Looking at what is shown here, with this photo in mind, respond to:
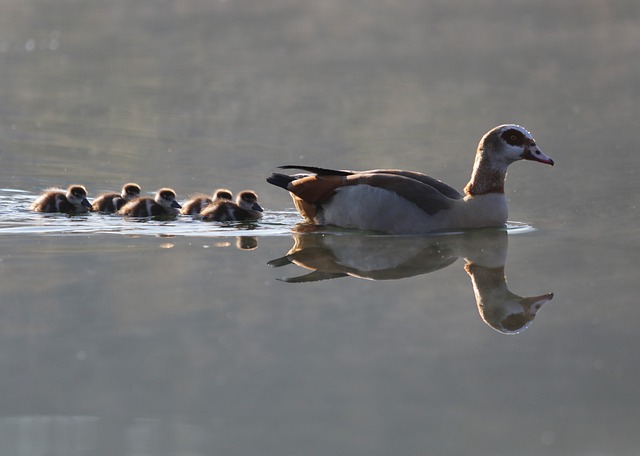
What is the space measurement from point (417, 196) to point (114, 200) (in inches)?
126

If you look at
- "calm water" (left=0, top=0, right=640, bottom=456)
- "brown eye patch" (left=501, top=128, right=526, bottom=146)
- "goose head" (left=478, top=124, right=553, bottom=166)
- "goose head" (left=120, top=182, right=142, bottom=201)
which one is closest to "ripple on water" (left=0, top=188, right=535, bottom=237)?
"calm water" (left=0, top=0, right=640, bottom=456)

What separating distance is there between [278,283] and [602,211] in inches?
162

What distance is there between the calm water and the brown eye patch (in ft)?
2.64

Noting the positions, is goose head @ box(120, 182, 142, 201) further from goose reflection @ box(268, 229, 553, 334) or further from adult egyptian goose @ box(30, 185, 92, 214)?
goose reflection @ box(268, 229, 553, 334)

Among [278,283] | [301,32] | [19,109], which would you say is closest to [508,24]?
[301,32]

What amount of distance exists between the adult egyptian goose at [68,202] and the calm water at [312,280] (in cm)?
19

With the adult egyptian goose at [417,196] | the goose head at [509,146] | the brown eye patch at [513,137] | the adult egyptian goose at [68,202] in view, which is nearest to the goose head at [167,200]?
the adult egyptian goose at [68,202]

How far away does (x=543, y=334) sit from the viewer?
6.85 metres

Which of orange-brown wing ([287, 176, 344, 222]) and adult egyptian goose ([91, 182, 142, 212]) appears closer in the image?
orange-brown wing ([287, 176, 344, 222])

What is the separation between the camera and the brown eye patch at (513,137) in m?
10.0

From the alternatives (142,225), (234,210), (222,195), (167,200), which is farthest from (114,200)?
(234,210)

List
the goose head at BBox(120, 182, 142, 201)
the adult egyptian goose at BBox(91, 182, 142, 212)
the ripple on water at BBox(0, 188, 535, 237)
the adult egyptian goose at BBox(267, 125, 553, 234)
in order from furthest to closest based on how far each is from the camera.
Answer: the goose head at BBox(120, 182, 142, 201), the adult egyptian goose at BBox(91, 182, 142, 212), the ripple on water at BBox(0, 188, 535, 237), the adult egyptian goose at BBox(267, 125, 553, 234)

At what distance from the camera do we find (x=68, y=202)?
36.0ft

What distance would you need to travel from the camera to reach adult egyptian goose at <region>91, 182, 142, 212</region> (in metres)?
11.0
